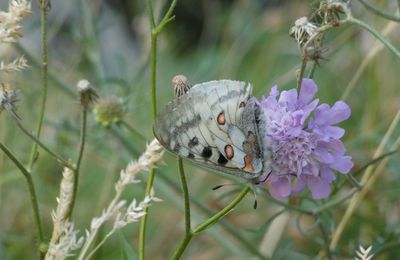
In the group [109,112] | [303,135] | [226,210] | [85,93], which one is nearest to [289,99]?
[303,135]

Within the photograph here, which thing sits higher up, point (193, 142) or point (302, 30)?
point (302, 30)

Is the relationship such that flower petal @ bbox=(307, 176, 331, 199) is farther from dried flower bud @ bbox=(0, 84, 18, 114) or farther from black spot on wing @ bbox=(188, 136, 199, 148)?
dried flower bud @ bbox=(0, 84, 18, 114)

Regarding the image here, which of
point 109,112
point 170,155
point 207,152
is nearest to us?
point 207,152

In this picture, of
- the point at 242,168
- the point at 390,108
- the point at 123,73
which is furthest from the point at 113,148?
the point at 242,168

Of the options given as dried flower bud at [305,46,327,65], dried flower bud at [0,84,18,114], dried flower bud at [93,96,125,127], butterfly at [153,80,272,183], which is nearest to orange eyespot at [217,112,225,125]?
butterfly at [153,80,272,183]

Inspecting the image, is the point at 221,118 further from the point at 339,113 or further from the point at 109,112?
the point at 109,112

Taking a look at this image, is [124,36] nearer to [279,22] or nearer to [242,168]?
[279,22]

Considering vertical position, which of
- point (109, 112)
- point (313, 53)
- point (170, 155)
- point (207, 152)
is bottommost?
point (170, 155)
